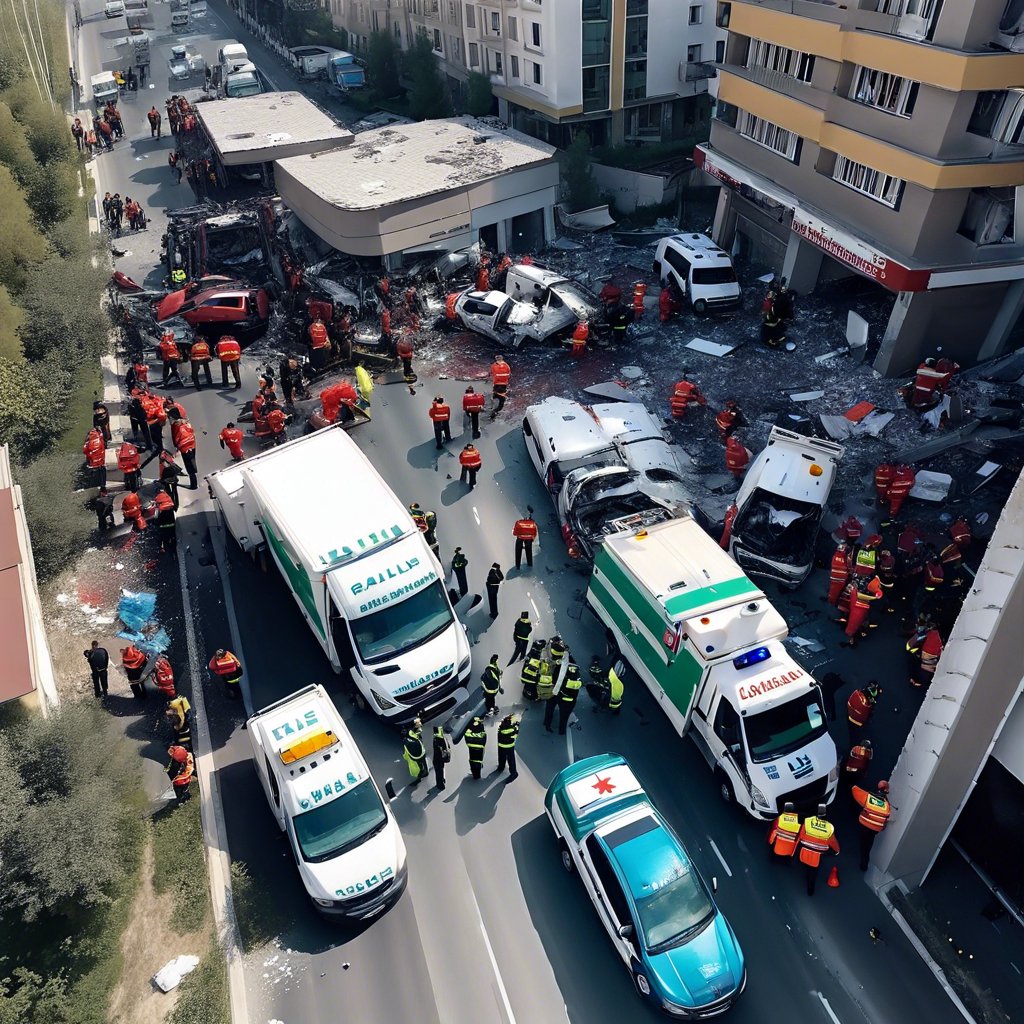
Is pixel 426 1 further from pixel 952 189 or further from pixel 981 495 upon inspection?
pixel 981 495

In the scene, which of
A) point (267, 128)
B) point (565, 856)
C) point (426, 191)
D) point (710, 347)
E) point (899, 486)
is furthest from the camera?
point (267, 128)

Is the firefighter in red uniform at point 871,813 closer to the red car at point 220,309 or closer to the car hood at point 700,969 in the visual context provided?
the car hood at point 700,969

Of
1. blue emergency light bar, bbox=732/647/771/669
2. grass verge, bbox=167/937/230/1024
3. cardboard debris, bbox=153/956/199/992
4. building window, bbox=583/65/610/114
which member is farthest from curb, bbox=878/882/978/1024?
building window, bbox=583/65/610/114

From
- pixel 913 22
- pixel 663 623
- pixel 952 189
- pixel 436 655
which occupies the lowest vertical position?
pixel 436 655

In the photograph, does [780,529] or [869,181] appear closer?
[780,529]

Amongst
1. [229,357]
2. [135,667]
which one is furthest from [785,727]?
[229,357]

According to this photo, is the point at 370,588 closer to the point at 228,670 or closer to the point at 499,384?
the point at 228,670

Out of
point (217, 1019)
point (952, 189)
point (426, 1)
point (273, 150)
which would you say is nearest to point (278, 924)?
point (217, 1019)
